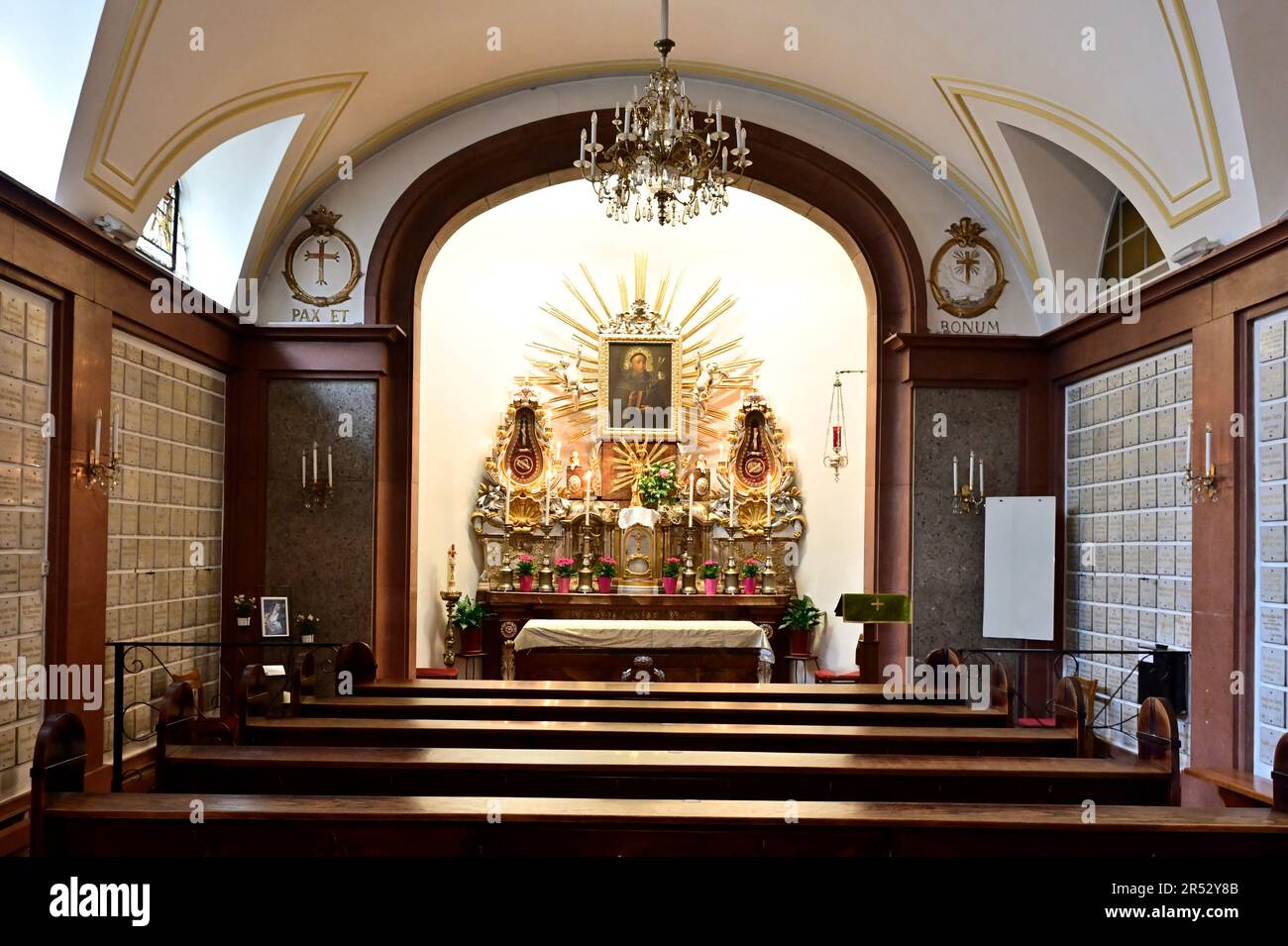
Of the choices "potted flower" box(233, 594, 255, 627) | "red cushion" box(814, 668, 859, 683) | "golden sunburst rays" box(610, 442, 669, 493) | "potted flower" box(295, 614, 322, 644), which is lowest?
"red cushion" box(814, 668, 859, 683)

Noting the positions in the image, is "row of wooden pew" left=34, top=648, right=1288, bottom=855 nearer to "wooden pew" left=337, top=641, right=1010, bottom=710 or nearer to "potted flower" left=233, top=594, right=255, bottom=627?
"wooden pew" left=337, top=641, right=1010, bottom=710

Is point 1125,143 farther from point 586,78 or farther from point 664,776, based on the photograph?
point 664,776

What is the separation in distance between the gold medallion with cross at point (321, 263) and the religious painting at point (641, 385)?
400 centimetres

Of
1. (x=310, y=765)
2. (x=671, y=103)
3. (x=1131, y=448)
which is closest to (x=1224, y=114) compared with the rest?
(x=1131, y=448)

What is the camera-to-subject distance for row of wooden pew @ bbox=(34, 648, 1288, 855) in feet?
12.0

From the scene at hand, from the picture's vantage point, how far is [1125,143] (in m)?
7.30

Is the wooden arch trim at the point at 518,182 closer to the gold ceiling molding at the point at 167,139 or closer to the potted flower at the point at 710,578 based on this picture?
the gold ceiling molding at the point at 167,139

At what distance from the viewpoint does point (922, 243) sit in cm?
949

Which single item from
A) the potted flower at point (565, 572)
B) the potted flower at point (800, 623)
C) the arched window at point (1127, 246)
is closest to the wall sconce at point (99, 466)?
the potted flower at point (565, 572)

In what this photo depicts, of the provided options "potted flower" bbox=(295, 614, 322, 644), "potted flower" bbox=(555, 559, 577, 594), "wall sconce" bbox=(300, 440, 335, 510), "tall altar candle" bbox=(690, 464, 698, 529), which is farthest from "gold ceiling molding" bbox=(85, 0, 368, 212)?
"tall altar candle" bbox=(690, 464, 698, 529)

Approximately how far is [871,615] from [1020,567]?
1396 mm

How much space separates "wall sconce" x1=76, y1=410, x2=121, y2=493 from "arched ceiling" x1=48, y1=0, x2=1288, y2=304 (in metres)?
1.37

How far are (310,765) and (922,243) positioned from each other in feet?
23.1
